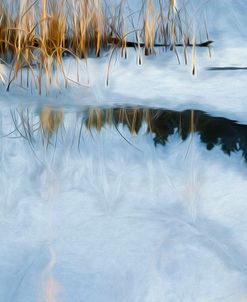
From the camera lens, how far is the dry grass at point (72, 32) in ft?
8.96

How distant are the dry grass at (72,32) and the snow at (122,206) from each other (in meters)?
0.13

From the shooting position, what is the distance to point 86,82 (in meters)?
2.73

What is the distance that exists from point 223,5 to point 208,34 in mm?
421

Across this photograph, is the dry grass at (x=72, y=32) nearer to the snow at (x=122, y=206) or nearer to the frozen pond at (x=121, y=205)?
the snow at (x=122, y=206)

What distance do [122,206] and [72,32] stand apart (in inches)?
48.3

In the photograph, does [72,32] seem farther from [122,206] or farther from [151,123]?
[122,206]

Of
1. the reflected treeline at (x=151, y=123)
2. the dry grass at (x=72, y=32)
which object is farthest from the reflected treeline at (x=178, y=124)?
the dry grass at (x=72, y=32)

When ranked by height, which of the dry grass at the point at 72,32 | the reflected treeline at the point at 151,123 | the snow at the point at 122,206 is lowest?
the snow at the point at 122,206

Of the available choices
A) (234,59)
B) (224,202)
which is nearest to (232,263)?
(224,202)

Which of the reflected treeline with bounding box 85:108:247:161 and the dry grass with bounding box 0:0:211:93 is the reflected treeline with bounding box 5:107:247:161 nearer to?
the reflected treeline with bounding box 85:108:247:161

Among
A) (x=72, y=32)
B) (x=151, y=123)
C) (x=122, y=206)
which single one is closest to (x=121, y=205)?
(x=122, y=206)

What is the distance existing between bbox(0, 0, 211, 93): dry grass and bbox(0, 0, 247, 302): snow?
13 cm

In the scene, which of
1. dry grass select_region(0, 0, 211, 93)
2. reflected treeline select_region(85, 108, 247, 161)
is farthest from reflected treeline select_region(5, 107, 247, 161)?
dry grass select_region(0, 0, 211, 93)

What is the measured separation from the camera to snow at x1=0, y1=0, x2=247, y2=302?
1.56 m
